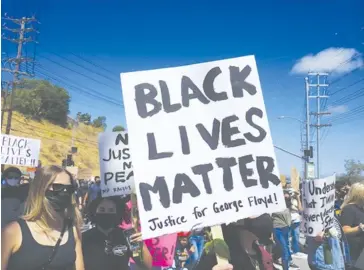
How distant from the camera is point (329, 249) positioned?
4910 mm

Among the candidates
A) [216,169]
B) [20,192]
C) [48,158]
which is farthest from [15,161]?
[48,158]

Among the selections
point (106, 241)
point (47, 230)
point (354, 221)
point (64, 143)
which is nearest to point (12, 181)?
point (106, 241)

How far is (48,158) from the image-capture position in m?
15.6

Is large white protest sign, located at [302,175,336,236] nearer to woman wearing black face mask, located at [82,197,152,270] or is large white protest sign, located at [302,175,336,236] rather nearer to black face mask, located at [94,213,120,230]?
woman wearing black face mask, located at [82,197,152,270]

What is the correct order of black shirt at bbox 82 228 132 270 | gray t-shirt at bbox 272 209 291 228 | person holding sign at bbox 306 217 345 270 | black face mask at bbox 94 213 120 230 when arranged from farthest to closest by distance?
gray t-shirt at bbox 272 209 291 228
person holding sign at bbox 306 217 345 270
black face mask at bbox 94 213 120 230
black shirt at bbox 82 228 132 270

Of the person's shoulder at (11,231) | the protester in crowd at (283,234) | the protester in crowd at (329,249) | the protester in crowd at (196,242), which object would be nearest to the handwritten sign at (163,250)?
the protester in crowd at (196,242)

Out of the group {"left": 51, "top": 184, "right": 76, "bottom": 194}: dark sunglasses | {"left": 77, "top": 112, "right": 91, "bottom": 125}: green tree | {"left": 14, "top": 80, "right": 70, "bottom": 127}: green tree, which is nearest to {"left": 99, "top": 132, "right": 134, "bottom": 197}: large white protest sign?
{"left": 51, "top": 184, "right": 76, "bottom": 194}: dark sunglasses

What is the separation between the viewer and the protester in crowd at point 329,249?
15.8 ft

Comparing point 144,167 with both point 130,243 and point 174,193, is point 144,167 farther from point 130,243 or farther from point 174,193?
point 130,243

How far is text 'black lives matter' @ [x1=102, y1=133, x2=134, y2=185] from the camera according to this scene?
562 cm

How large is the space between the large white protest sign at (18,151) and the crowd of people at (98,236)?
1681 millimetres

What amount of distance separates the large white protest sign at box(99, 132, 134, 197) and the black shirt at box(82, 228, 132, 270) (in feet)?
5.91

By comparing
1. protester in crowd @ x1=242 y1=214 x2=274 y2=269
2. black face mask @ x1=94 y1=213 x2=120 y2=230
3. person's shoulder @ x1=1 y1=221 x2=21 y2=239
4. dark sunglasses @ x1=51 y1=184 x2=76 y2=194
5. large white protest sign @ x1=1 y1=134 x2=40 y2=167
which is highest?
large white protest sign @ x1=1 y1=134 x2=40 y2=167

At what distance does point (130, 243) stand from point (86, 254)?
1.39ft
